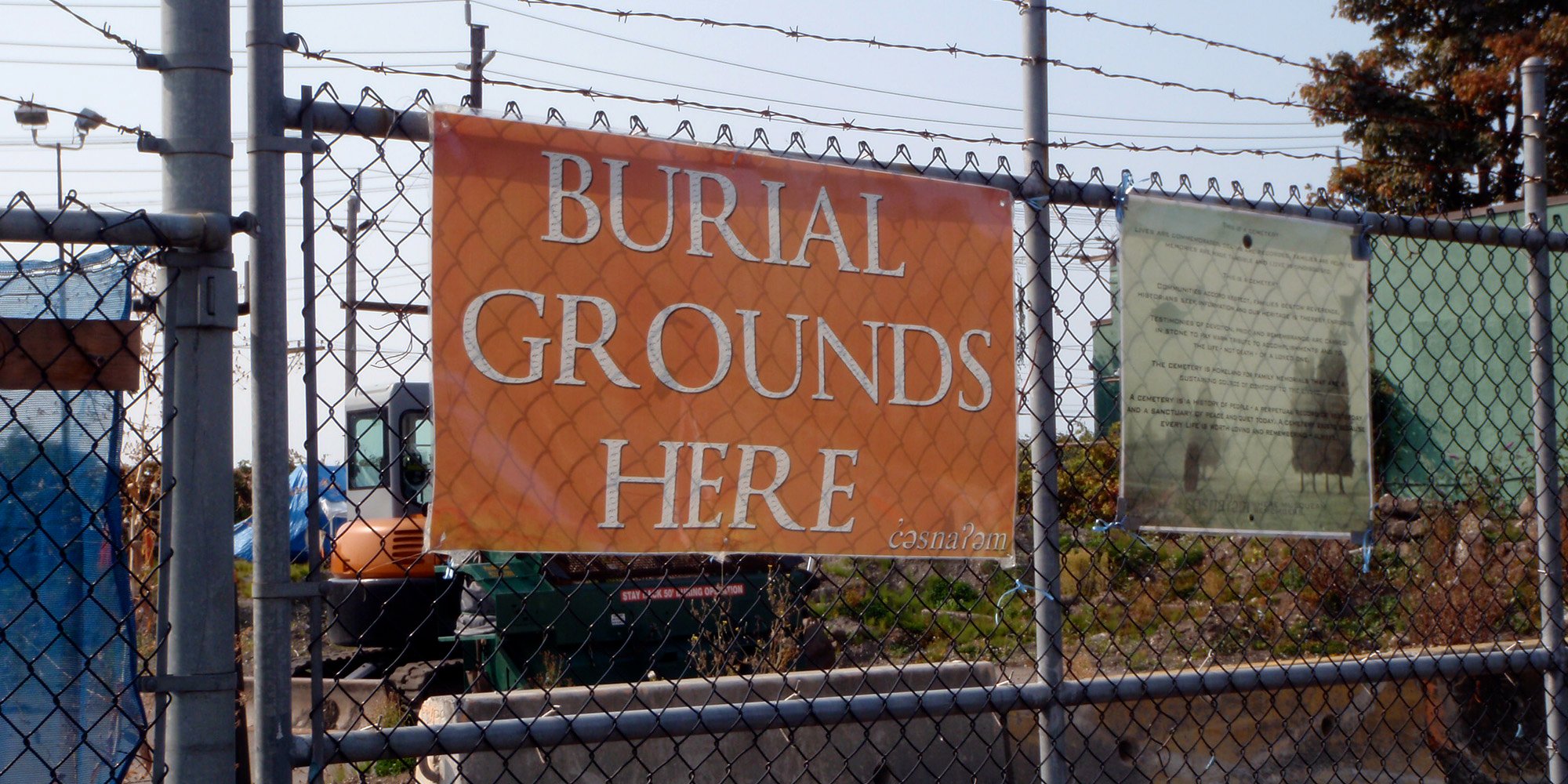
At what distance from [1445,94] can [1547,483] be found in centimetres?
1848

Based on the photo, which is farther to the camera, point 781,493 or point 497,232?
point 781,493

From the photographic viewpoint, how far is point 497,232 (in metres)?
2.21

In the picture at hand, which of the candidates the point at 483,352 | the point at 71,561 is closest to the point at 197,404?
the point at 71,561

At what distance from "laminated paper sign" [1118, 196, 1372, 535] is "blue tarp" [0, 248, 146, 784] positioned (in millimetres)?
1921

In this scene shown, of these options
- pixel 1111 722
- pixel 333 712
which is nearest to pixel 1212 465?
pixel 1111 722

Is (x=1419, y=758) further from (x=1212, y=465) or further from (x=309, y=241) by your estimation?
(x=309, y=241)

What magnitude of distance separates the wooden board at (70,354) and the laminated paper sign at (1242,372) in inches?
74.2

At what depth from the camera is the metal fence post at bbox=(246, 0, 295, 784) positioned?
2035 mm

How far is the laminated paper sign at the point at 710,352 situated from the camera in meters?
2.21

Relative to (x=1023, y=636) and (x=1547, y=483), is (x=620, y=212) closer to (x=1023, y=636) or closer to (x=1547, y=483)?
(x=1547, y=483)

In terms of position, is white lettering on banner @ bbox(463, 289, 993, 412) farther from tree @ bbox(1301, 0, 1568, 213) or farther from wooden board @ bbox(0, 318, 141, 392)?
tree @ bbox(1301, 0, 1568, 213)

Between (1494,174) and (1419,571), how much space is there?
9941 mm

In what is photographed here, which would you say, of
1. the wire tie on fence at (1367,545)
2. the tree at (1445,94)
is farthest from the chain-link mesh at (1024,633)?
the tree at (1445,94)

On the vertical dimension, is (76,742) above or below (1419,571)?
above
